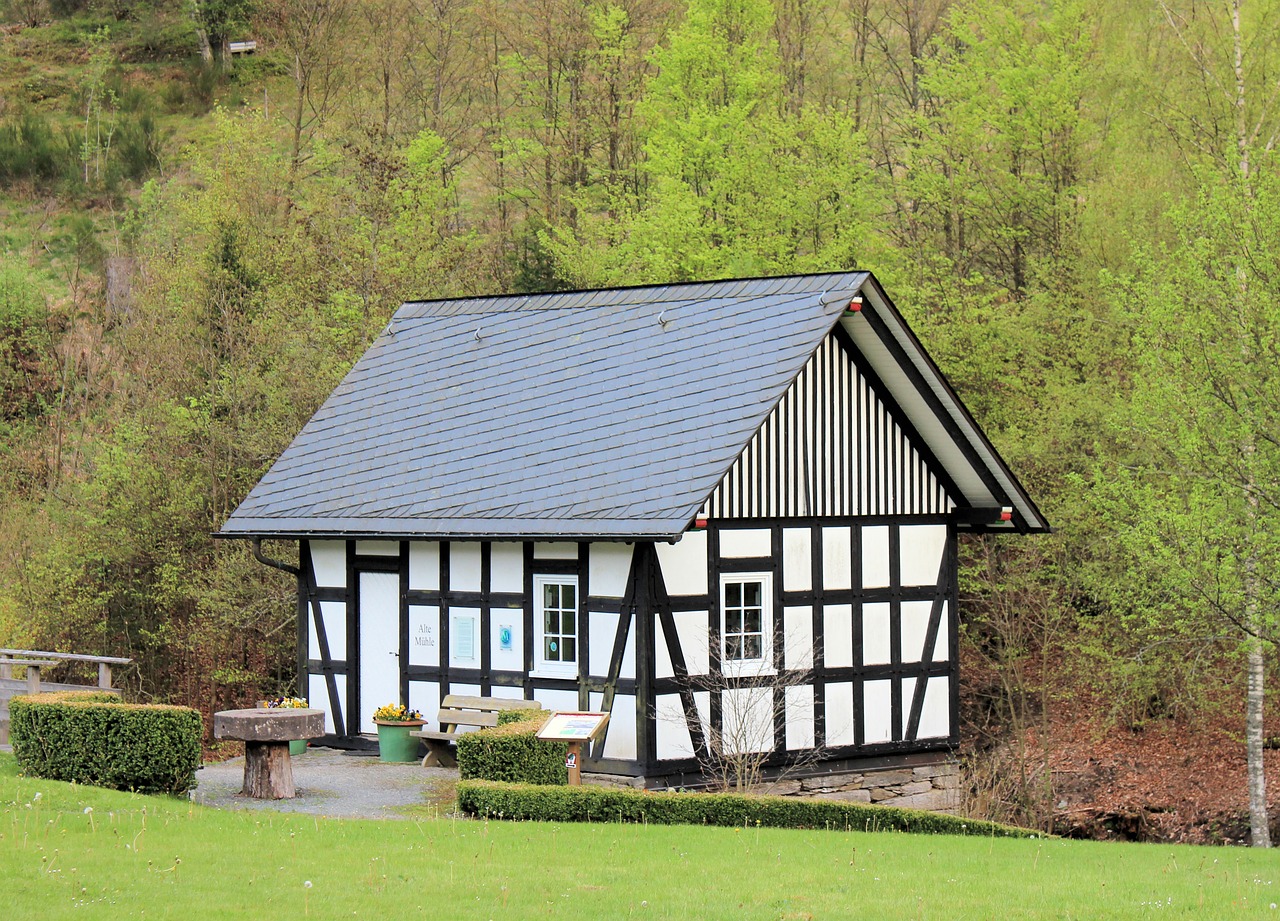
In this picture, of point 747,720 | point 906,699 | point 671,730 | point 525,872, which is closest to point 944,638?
point 906,699

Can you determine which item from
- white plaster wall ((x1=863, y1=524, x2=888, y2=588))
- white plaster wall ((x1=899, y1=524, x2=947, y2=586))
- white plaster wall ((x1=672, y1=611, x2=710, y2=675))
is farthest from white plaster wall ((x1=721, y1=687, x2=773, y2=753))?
white plaster wall ((x1=899, y1=524, x2=947, y2=586))

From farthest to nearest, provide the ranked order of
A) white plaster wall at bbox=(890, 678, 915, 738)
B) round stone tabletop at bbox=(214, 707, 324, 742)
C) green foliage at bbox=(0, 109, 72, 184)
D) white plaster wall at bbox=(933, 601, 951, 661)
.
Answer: green foliage at bbox=(0, 109, 72, 184) < white plaster wall at bbox=(933, 601, 951, 661) < white plaster wall at bbox=(890, 678, 915, 738) < round stone tabletop at bbox=(214, 707, 324, 742)

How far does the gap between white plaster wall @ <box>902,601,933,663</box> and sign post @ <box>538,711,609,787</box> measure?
5.26 meters

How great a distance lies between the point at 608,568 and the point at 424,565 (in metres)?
3.05

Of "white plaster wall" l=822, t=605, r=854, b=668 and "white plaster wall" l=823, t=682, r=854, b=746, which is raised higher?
"white plaster wall" l=822, t=605, r=854, b=668

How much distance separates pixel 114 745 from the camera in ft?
50.5

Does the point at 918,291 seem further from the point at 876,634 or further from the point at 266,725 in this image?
the point at 266,725

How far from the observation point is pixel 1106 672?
88.6ft

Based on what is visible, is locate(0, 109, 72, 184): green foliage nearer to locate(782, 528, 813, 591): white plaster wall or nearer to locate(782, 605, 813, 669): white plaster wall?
locate(782, 528, 813, 591): white plaster wall

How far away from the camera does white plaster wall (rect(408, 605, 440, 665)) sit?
1945 cm

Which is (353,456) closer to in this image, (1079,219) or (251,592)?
(251,592)

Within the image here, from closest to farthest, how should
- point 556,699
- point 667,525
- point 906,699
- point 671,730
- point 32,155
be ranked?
point 667,525
point 671,730
point 556,699
point 906,699
point 32,155

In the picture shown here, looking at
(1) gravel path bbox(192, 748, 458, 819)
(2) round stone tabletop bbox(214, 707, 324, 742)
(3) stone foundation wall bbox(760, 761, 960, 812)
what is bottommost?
(3) stone foundation wall bbox(760, 761, 960, 812)

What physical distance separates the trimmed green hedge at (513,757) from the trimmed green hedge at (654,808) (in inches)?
12.2
